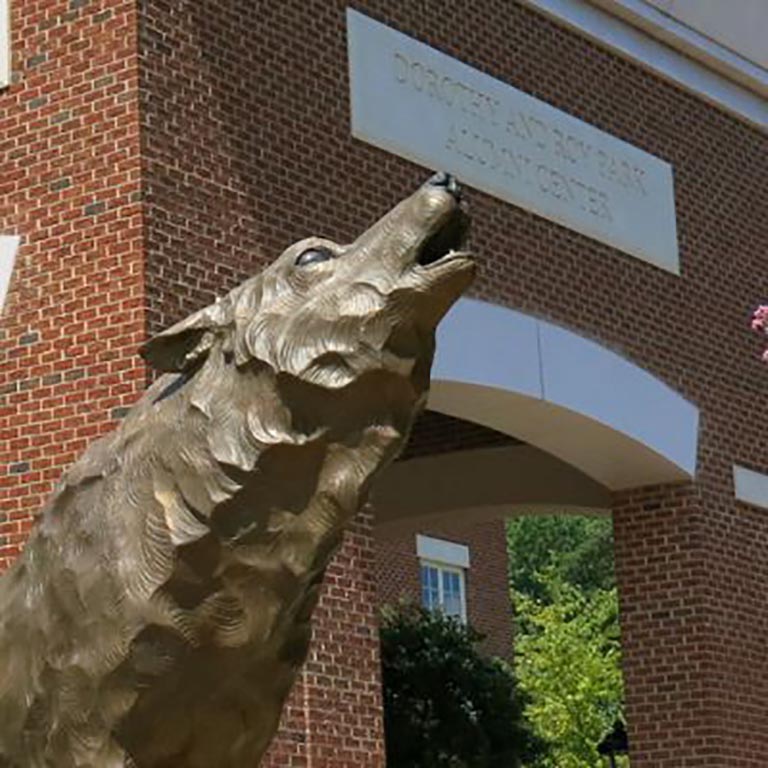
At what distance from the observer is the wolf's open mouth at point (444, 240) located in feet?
15.3

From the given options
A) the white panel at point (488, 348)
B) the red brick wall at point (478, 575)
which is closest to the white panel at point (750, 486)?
the white panel at point (488, 348)

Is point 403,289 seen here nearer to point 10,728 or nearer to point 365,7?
point 10,728

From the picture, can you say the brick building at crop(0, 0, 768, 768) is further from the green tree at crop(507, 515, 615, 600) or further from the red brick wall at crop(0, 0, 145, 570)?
the green tree at crop(507, 515, 615, 600)

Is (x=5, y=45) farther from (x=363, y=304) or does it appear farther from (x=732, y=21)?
(x=363, y=304)

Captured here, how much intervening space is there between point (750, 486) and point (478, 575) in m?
11.2

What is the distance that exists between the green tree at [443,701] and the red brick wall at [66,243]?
9.71 metres

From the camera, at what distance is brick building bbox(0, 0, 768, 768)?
11570mm

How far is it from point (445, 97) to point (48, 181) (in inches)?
132

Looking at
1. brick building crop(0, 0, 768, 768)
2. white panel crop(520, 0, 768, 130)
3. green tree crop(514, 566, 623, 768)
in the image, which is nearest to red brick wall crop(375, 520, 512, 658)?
brick building crop(0, 0, 768, 768)

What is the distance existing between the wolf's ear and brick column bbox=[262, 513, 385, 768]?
684 cm

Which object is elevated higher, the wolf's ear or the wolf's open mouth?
the wolf's open mouth

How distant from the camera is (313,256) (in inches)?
191

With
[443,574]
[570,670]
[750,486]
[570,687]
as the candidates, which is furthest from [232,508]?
[570,670]

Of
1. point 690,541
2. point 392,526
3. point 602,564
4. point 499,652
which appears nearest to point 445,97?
point 690,541
